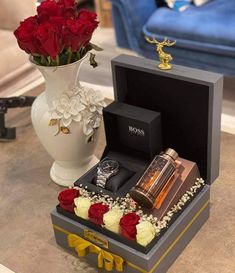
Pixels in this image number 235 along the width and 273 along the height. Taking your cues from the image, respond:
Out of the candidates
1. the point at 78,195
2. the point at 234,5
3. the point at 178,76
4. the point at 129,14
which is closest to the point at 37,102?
the point at 78,195

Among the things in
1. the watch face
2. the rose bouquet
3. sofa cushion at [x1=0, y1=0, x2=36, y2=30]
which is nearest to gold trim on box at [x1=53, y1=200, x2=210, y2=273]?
the watch face

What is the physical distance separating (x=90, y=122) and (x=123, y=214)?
39 centimetres

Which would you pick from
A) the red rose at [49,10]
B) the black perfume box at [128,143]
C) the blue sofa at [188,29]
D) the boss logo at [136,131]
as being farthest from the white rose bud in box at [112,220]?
the blue sofa at [188,29]

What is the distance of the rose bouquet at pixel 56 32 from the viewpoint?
1.42 meters

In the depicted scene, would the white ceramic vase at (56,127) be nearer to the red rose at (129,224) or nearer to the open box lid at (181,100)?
the open box lid at (181,100)

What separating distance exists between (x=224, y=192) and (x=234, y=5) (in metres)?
1.13

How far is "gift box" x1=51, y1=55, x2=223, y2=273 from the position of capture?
Answer: 1.35m

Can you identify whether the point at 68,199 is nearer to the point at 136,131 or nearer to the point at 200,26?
the point at 136,131

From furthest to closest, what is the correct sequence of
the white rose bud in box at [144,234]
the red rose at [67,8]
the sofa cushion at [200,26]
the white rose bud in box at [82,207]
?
the sofa cushion at [200,26] → the red rose at [67,8] → the white rose bud in box at [82,207] → the white rose bud in box at [144,234]

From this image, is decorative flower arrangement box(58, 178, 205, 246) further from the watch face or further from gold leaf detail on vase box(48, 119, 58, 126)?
gold leaf detail on vase box(48, 119, 58, 126)

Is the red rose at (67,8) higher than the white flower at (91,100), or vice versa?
the red rose at (67,8)

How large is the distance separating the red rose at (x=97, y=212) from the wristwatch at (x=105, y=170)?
0.41 feet

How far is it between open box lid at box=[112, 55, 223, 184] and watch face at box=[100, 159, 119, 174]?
0.67 feet

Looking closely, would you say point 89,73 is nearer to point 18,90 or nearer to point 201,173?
point 18,90
